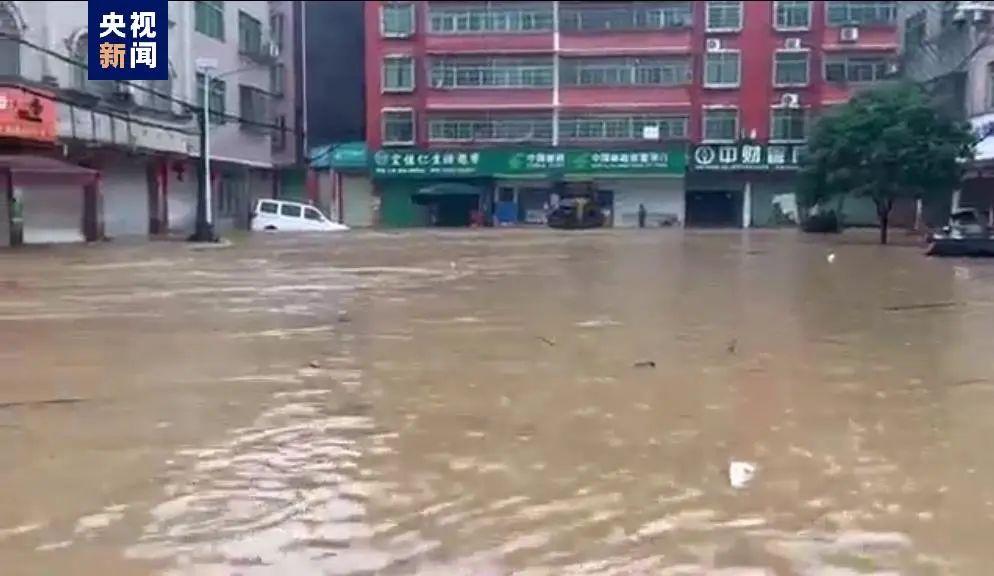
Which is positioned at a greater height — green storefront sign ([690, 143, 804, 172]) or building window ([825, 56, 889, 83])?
building window ([825, 56, 889, 83])

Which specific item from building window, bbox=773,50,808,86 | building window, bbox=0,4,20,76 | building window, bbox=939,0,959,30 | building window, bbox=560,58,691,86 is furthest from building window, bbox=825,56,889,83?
building window, bbox=0,4,20,76

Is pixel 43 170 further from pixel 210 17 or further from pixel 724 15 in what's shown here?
pixel 724 15

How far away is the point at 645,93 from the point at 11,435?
43.9m

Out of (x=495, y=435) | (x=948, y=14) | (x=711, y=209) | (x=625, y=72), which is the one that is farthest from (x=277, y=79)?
(x=495, y=435)

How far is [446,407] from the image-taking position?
7363 millimetres

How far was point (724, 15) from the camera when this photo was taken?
4862 cm

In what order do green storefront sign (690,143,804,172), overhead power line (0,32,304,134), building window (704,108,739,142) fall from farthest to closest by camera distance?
building window (704,108,739,142), green storefront sign (690,143,804,172), overhead power line (0,32,304,134)

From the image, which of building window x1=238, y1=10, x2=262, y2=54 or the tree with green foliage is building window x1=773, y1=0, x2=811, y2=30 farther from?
building window x1=238, y1=10, x2=262, y2=54

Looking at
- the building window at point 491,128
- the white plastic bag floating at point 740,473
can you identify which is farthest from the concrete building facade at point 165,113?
the white plastic bag floating at point 740,473

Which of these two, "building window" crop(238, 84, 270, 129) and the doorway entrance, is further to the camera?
the doorway entrance

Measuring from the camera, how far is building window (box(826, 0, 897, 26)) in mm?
47000

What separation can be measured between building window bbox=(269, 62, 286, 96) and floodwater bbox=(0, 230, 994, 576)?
34.6m

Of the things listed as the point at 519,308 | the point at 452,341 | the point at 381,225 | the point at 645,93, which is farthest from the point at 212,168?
the point at 452,341

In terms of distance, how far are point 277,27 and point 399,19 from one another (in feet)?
16.8
